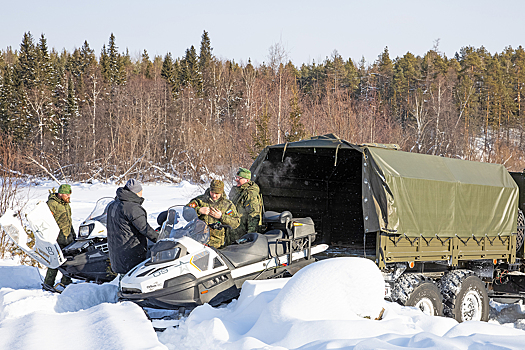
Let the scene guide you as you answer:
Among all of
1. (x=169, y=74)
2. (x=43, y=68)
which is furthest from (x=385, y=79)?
(x=43, y=68)

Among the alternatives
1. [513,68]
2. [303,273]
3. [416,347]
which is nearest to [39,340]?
[303,273]

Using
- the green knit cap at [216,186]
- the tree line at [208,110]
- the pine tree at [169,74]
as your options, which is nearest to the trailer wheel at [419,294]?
the green knit cap at [216,186]

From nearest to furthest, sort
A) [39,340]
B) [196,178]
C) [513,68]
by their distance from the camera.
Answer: [39,340] < [196,178] < [513,68]

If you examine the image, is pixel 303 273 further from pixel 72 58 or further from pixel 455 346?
pixel 72 58

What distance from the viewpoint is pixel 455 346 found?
11.3ft

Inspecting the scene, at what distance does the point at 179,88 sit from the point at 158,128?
11.2 m

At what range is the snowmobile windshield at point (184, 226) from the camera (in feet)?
17.3

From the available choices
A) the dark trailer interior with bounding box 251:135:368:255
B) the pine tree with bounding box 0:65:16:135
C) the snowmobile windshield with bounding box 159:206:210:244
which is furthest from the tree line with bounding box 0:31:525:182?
the snowmobile windshield with bounding box 159:206:210:244

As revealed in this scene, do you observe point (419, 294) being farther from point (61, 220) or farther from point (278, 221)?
→ point (61, 220)

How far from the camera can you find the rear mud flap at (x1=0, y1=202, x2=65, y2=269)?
21.0ft

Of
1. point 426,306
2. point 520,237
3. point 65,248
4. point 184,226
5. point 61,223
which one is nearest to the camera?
point 184,226

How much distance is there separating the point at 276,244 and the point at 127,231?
1.91 meters

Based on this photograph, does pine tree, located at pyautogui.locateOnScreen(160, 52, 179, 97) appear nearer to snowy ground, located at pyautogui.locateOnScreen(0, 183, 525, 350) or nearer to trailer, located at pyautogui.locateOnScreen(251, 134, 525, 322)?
trailer, located at pyautogui.locateOnScreen(251, 134, 525, 322)

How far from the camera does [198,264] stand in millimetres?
5047
